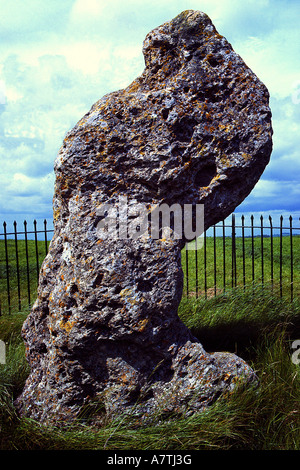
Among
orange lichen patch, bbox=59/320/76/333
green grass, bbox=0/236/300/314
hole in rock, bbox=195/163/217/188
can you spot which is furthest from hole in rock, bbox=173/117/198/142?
green grass, bbox=0/236/300/314

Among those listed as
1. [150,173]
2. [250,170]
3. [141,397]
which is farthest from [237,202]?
[141,397]

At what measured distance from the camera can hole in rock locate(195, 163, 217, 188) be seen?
3.61 metres

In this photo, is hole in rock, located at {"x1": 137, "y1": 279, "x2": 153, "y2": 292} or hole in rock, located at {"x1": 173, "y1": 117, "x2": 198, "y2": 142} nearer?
hole in rock, located at {"x1": 137, "y1": 279, "x2": 153, "y2": 292}

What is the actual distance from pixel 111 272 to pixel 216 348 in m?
2.27

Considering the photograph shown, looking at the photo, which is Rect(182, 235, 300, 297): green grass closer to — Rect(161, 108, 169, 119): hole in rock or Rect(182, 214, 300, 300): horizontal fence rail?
Rect(182, 214, 300, 300): horizontal fence rail

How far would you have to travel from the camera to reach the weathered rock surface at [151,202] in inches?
129

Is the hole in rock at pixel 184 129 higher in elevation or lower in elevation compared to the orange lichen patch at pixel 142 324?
higher

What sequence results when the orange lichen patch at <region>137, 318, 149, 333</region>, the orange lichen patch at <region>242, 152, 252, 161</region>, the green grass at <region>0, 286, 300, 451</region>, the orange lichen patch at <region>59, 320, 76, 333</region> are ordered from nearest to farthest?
the green grass at <region>0, 286, 300, 451</region> → the orange lichen patch at <region>137, 318, 149, 333</region> → the orange lichen patch at <region>59, 320, 76, 333</region> → the orange lichen patch at <region>242, 152, 252, 161</region>

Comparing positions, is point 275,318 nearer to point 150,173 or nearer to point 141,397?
point 141,397

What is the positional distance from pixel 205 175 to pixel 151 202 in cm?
58

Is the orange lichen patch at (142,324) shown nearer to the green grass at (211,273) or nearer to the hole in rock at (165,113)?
the hole in rock at (165,113)

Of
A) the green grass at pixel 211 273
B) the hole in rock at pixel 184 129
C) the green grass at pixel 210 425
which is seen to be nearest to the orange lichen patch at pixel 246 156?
the hole in rock at pixel 184 129

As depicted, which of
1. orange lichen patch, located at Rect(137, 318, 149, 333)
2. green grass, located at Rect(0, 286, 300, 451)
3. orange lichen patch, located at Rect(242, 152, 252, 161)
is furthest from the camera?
orange lichen patch, located at Rect(242, 152, 252, 161)

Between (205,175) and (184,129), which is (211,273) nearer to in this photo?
(205,175)
